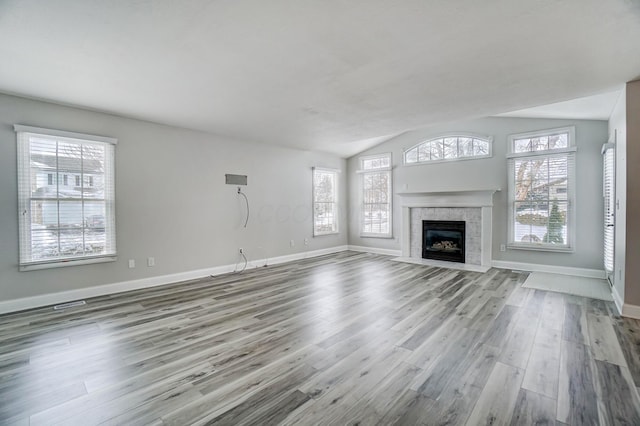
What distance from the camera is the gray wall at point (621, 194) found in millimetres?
3160

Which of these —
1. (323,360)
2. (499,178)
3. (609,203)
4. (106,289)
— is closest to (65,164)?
(106,289)

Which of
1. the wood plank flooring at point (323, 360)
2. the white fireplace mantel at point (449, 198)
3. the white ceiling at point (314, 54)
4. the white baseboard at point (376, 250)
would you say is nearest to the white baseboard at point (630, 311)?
the wood plank flooring at point (323, 360)

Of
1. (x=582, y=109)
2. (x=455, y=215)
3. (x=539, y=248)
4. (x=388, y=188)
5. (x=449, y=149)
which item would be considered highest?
(x=582, y=109)

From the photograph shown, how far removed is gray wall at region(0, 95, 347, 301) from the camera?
3381 millimetres

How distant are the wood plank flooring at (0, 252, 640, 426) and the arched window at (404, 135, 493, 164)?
318cm

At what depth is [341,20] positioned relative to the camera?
2.04 metres

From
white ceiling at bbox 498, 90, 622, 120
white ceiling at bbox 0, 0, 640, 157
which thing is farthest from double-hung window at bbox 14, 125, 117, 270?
white ceiling at bbox 498, 90, 622, 120

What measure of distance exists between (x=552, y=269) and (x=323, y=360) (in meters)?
5.05

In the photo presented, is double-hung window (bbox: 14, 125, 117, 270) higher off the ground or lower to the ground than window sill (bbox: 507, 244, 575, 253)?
higher

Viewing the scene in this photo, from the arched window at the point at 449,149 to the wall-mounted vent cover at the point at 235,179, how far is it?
391cm

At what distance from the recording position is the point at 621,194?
327cm

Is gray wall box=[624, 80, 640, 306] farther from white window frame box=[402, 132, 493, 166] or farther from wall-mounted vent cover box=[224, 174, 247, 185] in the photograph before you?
wall-mounted vent cover box=[224, 174, 247, 185]

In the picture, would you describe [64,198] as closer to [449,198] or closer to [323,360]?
[323,360]

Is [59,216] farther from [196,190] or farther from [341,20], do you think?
[341,20]
